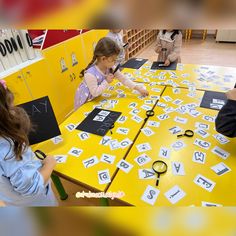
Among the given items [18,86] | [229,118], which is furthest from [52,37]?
[229,118]

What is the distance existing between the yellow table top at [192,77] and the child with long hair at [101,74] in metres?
0.34

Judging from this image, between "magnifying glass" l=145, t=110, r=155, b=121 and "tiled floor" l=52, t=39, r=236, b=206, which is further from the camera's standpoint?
"tiled floor" l=52, t=39, r=236, b=206

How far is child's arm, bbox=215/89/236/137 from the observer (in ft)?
3.43

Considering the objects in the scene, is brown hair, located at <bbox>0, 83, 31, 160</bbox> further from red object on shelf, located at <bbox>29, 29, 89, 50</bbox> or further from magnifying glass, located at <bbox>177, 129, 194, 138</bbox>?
red object on shelf, located at <bbox>29, 29, 89, 50</bbox>

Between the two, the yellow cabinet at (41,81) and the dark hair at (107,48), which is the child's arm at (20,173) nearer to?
the dark hair at (107,48)

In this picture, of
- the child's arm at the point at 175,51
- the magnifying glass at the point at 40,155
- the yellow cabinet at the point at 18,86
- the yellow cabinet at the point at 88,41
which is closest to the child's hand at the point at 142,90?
the child's arm at the point at 175,51

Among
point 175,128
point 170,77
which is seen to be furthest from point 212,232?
point 170,77

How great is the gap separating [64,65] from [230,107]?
7.36 ft

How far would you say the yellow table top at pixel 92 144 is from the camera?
1.07 m

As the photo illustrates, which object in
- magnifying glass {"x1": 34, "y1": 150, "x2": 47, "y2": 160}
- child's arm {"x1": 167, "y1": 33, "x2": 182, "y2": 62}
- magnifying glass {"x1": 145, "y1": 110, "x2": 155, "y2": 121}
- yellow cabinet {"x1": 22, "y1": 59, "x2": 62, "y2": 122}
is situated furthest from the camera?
child's arm {"x1": 167, "y1": 33, "x2": 182, "y2": 62}

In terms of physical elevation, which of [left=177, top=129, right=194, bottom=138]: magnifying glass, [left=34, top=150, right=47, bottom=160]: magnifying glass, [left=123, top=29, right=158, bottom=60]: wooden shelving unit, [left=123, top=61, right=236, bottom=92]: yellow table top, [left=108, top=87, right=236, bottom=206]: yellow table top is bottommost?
[left=123, top=29, right=158, bottom=60]: wooden shelving unit

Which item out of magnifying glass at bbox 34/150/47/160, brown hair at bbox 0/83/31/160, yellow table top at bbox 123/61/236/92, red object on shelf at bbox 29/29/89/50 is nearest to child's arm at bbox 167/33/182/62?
yellow table top at bbox 123/61/236/92

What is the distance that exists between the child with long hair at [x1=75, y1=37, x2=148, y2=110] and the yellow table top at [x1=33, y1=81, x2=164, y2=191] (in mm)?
88
